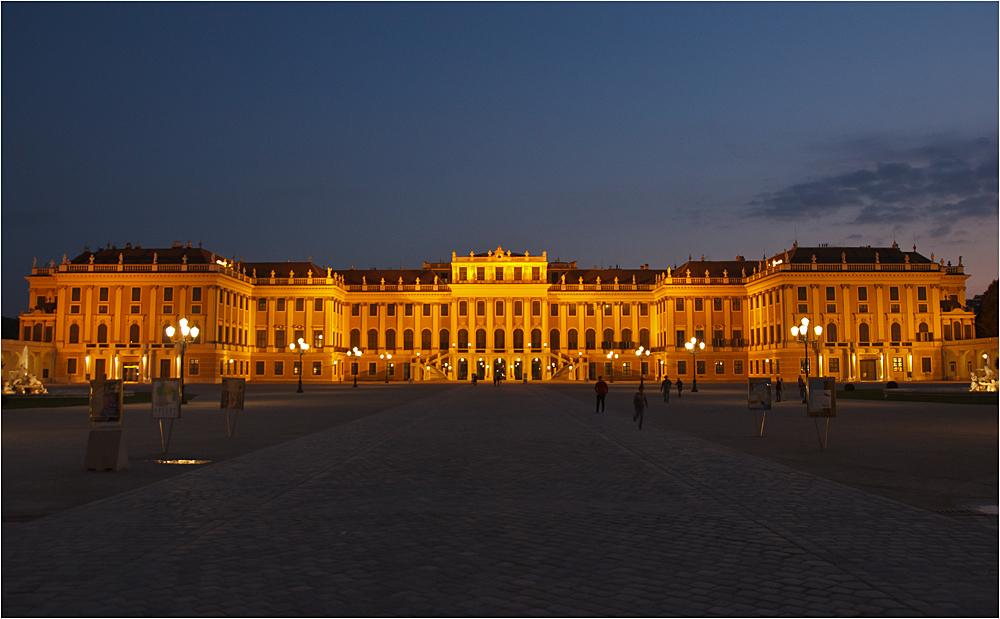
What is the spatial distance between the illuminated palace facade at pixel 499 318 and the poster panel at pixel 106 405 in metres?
74.4

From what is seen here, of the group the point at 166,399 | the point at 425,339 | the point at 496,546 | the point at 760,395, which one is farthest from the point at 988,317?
the point at 496,546

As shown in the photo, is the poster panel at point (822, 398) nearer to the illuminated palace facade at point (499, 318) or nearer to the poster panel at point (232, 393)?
the poster panel at point (232, 393)

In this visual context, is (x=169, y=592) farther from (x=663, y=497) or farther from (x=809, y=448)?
(x=809, y=448)

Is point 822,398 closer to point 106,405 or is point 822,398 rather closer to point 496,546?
point 496,546

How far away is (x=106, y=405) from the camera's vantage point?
512 inches

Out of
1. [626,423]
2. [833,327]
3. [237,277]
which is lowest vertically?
[626,423]

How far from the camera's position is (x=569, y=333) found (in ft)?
338

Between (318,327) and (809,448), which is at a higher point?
(318,327)

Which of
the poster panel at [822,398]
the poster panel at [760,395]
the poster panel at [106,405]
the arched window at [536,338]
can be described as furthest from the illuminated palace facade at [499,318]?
the poster panel at [106,405]

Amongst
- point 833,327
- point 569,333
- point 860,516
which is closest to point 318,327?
point 569,333

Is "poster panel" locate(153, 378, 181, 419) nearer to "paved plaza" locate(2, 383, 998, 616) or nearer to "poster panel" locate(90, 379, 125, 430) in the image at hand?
"poster panel" locate(90, 379, 125, 430)

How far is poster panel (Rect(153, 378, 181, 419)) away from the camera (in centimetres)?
1584

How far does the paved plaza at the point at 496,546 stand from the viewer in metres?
5.73

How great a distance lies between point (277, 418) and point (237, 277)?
70.4 meters
